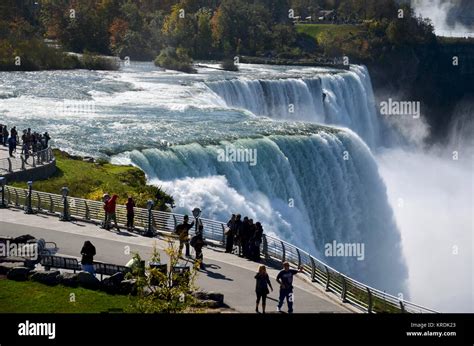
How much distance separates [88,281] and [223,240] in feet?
20.9

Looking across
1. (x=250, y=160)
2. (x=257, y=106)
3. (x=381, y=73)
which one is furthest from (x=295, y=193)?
(x=381, y=73)

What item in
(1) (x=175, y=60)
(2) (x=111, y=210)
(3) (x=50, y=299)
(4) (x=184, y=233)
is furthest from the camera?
(1) (x=175, y=60)

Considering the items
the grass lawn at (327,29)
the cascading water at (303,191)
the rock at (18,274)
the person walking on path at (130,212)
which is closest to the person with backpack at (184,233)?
the person walking on path at (130,212)

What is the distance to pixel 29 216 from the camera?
2973 centimetres

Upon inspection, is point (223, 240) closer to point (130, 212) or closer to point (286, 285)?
point (130, 212)

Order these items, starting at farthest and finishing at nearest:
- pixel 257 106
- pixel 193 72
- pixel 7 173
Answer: pixel 193 72 → pixel 257 106 → pixel 7 173

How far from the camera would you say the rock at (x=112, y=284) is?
21828 mm

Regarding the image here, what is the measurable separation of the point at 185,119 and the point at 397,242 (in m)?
13.8

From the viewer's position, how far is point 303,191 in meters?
45.6

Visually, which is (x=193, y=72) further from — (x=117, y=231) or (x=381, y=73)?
(x=117, y=231)

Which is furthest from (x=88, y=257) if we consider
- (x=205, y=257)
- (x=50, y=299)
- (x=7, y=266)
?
(x=205, y=257)

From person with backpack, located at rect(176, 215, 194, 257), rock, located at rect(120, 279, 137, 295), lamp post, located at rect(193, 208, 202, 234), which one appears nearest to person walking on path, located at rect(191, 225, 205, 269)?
person with backpack, located at rect(176, 215, 194, 257)

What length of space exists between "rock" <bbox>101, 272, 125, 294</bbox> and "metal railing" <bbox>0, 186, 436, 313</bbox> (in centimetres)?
491
